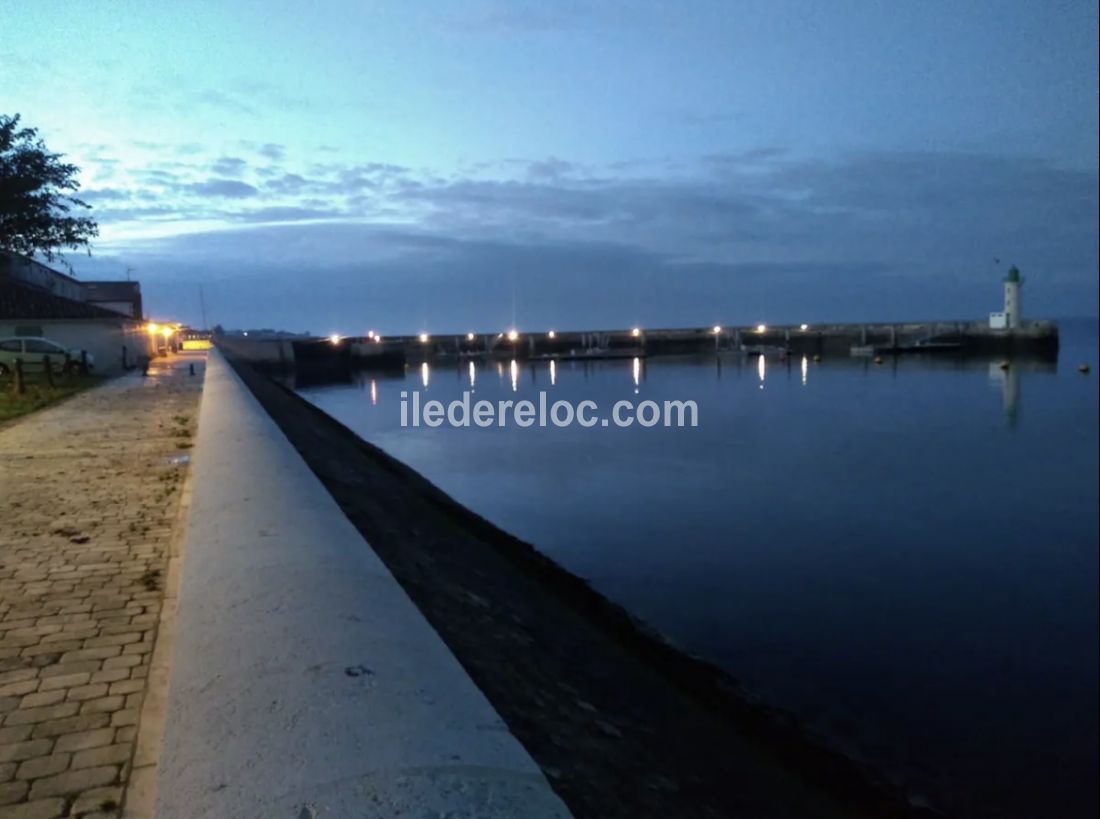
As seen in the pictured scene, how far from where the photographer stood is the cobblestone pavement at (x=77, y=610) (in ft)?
10.7

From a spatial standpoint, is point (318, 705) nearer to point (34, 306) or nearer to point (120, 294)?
point (34, 306)

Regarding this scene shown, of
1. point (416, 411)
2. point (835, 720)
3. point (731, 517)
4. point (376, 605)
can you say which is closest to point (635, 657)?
point (835, 720)

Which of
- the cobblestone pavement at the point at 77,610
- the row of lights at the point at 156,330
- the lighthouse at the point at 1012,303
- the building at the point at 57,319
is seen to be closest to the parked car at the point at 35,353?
the building at the point at 57,319

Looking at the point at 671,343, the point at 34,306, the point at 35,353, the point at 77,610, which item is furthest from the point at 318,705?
the point at 671,343

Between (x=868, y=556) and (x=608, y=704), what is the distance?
10316mm

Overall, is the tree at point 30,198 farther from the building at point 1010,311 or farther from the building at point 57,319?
the building at point 1010,311

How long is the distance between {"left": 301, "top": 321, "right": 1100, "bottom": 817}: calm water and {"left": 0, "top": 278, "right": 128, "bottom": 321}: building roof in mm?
12173

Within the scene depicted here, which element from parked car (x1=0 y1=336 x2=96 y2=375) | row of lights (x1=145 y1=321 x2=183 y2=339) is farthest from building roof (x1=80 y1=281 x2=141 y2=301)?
parked car (x1=0 y1=336 x2=96 y2=375)

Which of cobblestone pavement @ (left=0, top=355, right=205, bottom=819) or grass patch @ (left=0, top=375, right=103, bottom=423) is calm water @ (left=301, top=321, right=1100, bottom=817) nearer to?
cobblestone pavement @ (left=0, top=355, right=205, bottom=819)

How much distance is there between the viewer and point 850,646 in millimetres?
10250

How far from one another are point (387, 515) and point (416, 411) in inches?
1251

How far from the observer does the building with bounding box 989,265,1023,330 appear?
73.1 metres

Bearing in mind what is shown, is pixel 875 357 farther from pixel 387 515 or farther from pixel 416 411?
pixel 387 515

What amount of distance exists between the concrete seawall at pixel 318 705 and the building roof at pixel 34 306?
3053cm
